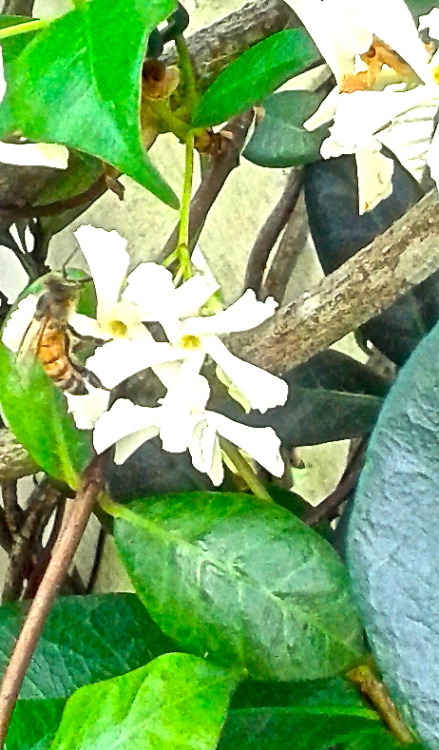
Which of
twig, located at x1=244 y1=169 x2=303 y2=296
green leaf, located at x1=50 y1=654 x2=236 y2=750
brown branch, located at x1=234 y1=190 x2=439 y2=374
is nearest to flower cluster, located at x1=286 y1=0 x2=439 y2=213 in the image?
brown branch, located at x1=234 y1=190 x2=439 y2=374

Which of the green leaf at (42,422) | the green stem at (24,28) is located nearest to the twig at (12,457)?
the green leaf at (42,422)

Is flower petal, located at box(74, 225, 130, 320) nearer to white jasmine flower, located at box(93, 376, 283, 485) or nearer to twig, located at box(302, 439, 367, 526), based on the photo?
white jasmine flower, located at box(93, 376, 283, 485)

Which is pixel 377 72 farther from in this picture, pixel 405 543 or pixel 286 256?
pixel 286 256

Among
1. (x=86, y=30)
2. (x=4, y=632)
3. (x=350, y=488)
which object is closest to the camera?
(x=86, y=30)

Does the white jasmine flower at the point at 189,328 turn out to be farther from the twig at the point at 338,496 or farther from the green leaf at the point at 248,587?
the twig at the point at 338,496

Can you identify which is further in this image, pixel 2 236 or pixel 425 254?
pixel 2 236

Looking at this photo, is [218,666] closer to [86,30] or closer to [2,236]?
[86,30]

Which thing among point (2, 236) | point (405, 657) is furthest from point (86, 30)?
point (2, 236)
